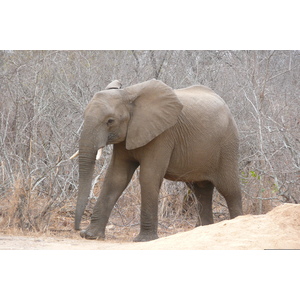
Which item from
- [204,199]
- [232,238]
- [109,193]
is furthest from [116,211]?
[232,238]

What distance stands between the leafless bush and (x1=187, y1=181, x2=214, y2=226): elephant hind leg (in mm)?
414

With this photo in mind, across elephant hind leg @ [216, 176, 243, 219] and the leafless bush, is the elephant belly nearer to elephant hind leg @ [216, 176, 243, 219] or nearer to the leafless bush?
elephant hind leg @ [216, 176, 243, 219]


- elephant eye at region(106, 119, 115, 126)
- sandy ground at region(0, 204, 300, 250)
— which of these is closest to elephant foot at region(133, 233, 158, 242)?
sandy ground at region(0, 204, 300, 250)

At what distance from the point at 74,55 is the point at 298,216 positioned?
6.98m

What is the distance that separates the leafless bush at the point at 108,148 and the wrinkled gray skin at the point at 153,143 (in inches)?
25.6

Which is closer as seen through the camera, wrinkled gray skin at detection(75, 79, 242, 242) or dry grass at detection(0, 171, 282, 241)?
wrinkled gray skin at detection(75, 79, 242, 242)

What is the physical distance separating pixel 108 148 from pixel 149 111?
2.23m

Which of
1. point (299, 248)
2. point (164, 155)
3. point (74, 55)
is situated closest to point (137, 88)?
point (164, 155)

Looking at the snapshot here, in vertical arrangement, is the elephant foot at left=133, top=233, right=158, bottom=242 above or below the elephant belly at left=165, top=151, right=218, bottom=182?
below

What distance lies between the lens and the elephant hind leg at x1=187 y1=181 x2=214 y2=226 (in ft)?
29.3

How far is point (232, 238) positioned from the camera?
18.9 ft

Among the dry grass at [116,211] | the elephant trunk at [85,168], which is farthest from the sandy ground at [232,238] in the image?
the dry grass at [116,211]

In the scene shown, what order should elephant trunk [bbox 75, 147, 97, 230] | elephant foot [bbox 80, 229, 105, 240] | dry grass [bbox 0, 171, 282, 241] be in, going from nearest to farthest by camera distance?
elephant trunk [bbox 75, 147, 97, 230], elephant foot [bbox 80, 229, 105, 240], dry grass [bbox 0, 171, 282, 241]
